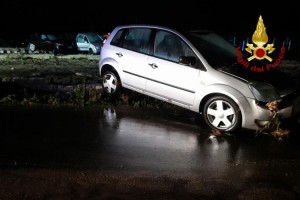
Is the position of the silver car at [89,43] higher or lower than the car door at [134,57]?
lower

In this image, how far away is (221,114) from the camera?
6.77 metres

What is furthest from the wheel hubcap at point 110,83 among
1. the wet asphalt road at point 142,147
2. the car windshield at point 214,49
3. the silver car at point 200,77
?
the car windshield at point 214,49

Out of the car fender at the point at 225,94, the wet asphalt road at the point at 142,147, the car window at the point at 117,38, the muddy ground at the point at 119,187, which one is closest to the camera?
the muddy ground at the point at 119,187

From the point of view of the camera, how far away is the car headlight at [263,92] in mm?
6531

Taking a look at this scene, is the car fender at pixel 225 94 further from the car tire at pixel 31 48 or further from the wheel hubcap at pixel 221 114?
the car tire at pixel 31 48

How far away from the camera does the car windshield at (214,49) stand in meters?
7.16

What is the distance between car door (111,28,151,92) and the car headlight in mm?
2143

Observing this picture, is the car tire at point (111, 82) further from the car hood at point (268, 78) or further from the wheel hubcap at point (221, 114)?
the car hood at point (268, 78)

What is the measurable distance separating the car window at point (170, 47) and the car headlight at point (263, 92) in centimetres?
123

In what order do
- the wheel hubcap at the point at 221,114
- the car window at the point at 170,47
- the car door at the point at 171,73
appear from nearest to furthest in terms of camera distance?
the wheel hubcap at the point at 221,114, the car door at the point at 171,73, the car window at the point at 170,47

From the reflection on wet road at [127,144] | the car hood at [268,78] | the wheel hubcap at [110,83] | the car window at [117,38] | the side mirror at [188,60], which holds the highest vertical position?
the car window at [117,38]

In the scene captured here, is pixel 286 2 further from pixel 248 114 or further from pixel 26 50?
pixel 248 114

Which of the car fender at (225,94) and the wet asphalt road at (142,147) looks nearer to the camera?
the wet asphalt road at (142,147)

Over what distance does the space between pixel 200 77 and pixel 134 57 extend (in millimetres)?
1607
